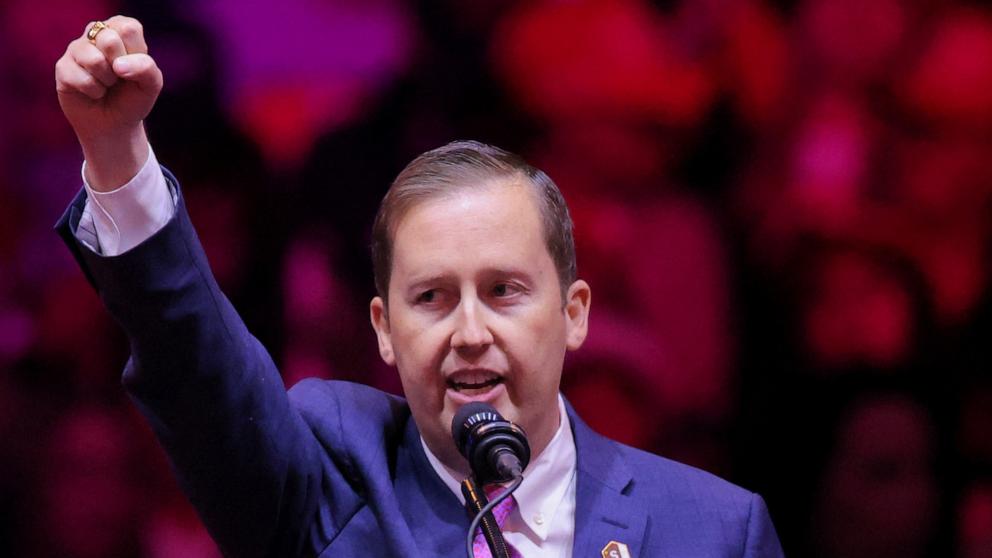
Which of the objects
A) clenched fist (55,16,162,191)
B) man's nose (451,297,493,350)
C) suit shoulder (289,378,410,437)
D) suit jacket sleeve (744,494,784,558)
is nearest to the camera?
clenched fist (55,16,162,191)

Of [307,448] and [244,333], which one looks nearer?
[244,333]

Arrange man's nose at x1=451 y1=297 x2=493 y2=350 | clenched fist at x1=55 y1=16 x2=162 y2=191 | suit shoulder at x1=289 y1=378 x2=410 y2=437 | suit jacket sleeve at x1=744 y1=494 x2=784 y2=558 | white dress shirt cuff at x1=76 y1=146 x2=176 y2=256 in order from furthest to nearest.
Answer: suit jacket sleeve at x1=744 y1=494 x2=784 y2=558 < suit shoulder at x1=289 y1=378 x2=410 y2=437 < man's nose at x1=451 y1=297 x2=493 y2=350 < white dress shirt cuff at x1=76 y1=146 x2=176 y2=256 < clenched fist at x1=55 y1=16 x2=162 y2=191

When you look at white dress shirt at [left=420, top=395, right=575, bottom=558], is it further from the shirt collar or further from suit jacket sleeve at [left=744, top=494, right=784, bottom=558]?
suit jacket sleeve at [left=744, top=494, right=784, bottom=558]

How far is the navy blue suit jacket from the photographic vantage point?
1.62 m

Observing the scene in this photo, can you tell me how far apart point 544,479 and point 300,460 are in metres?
0.43

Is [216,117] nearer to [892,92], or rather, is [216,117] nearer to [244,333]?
[244,333]

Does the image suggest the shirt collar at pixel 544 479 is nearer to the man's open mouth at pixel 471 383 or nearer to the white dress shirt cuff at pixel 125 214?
the man's open mouth at pixel 471 383

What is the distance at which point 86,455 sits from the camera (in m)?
2.80

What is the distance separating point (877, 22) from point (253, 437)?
1944mm

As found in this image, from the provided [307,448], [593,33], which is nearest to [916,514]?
[593,33]

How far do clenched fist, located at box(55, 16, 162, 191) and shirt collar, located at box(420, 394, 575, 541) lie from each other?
0.68 metres

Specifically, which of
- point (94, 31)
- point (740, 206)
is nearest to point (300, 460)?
point (94, 31)

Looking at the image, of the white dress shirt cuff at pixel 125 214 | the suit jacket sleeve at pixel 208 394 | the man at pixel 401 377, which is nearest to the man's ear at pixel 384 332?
the man at pixel 401 377

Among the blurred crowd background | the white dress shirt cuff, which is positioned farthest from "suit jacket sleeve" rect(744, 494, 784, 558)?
the white dress shirt cuff
